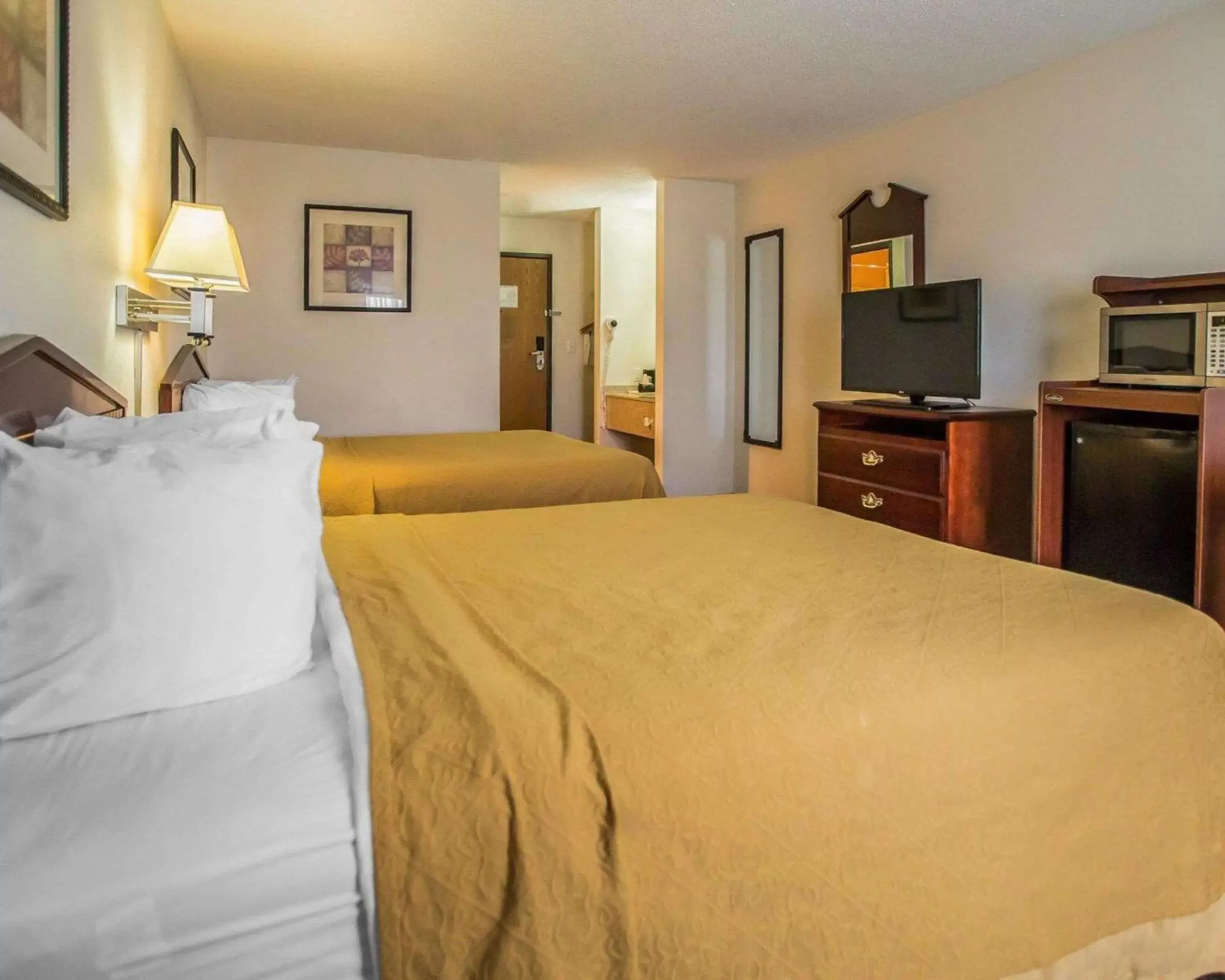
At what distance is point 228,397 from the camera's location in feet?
8.48

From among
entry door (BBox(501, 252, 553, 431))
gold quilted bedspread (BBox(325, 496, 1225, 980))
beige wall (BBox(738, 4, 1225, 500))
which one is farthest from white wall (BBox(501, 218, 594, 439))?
gold quilted bedspread (BBox(325, 496, 1225, 980))

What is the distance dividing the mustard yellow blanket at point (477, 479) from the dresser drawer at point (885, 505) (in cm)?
89

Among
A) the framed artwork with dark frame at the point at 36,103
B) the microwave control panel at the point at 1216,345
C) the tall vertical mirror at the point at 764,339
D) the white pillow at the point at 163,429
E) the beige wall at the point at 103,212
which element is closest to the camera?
the white pillow at the point at 163,429

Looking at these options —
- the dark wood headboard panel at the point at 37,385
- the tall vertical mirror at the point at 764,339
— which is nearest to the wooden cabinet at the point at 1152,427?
the tall vertical mirror at the point at 764,339

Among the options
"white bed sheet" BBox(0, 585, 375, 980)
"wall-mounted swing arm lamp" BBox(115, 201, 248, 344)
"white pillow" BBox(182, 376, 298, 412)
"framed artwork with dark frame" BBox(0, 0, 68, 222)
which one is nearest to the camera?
"white bed sheet" BBox(0, 585, 375, 980)

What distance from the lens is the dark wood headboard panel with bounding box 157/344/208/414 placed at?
2.86 meters

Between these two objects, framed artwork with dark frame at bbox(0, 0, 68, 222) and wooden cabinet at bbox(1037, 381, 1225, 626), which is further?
wooden cabinet at bbox(1037, 381, 1225, 626)

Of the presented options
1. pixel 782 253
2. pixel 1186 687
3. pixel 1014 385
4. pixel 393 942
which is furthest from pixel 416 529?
pixel 782 253

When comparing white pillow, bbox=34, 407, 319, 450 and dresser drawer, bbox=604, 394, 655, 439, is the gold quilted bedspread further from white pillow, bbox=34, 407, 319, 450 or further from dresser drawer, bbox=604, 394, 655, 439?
dresser drawer, bbox=604, 394, 655, 439

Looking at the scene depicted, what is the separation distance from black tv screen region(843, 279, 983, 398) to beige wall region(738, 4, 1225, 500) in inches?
9.1

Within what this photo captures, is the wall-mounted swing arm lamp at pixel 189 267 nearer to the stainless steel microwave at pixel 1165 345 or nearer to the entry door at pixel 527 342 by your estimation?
the stainless steel microwave at pixel 1165 345

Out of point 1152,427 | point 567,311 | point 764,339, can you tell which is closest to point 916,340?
point 1152,427

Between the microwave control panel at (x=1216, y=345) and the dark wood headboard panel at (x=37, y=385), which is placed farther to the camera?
the microwave control panel at (x=1216, y=345)

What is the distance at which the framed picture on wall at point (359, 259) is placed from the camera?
16.4 feet
